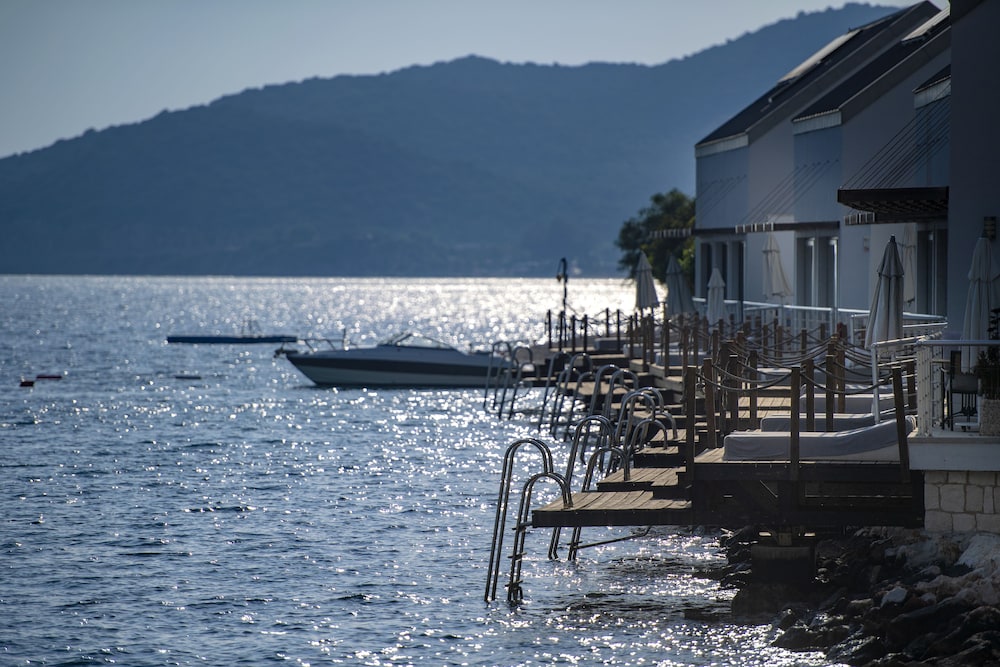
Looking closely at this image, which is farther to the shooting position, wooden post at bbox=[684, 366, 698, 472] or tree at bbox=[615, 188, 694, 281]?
tree at bbox=[615, 188, 694, 281]

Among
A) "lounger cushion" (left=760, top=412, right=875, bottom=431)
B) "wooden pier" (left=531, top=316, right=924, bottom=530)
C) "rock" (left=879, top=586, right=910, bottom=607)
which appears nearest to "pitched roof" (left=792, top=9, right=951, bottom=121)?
"lounger cushion" (left=760, top=412, right=875, bottom=431)

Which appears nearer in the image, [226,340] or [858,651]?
[858,651]

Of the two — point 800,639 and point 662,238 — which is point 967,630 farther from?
point 662,238

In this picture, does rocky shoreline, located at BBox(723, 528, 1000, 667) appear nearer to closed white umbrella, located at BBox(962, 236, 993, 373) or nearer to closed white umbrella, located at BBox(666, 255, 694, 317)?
closed white umbrella, located at BBox(962, 236, 993, 373)

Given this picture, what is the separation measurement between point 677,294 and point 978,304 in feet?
73.6

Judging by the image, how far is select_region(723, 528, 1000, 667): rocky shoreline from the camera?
46.5 feet

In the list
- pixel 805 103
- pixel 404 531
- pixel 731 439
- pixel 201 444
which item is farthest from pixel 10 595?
pixel 805 103

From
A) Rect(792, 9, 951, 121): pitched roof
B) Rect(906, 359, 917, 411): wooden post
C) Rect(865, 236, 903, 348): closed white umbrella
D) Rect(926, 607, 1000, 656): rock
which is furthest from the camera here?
Rect(792, 9, 951, 121): pitched roof

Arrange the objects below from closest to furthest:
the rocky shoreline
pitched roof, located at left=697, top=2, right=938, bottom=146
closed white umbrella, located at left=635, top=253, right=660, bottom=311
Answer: the rocky shoreline → pitched roof, located at left=697, top=2, right=938, bottom=146 → closed white umbrella, located at left=635, top=253, right=660, bottom=311

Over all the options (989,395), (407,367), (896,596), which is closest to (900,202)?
(989,395)

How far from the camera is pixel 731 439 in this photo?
52.0 feet

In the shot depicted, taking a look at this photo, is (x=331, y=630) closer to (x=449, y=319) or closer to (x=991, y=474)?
(x=991, y=474)

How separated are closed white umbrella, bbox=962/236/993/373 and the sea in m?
4.24

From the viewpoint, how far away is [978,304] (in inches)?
677
